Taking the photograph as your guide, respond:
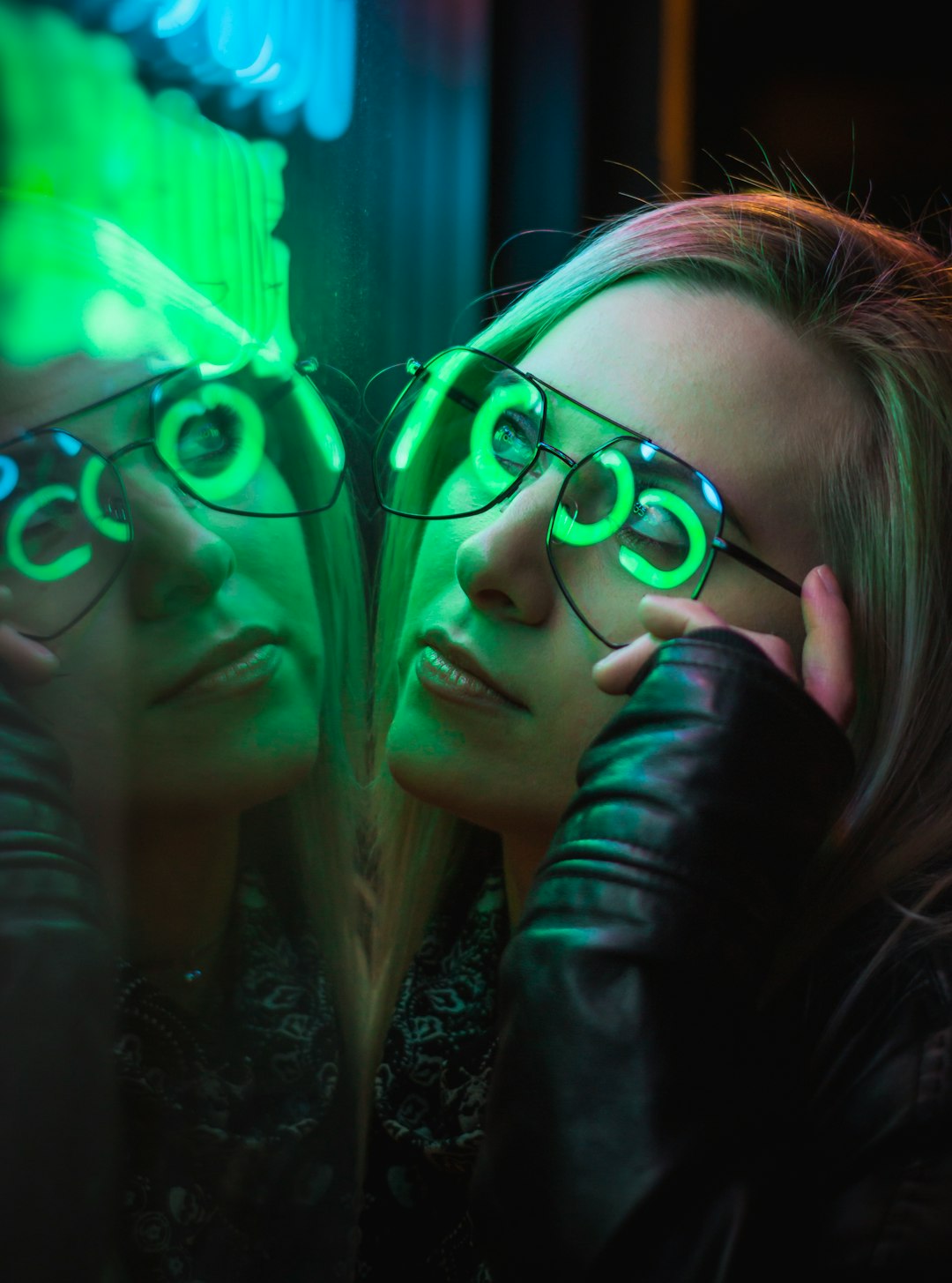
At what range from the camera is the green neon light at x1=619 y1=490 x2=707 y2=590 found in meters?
0.92

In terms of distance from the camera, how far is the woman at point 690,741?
0.73 meters

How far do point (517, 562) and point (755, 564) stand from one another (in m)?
0.20

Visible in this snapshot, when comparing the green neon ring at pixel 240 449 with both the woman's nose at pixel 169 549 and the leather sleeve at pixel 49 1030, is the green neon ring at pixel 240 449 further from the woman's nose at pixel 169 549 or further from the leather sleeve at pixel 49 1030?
the leather sleeve at pixel 49 1030

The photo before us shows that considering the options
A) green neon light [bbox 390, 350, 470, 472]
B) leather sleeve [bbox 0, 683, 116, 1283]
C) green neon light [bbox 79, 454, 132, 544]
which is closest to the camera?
leather sleeve [bbox 0, 683, 116, 1283]

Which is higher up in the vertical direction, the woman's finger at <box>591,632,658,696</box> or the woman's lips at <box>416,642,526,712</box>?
the woman's finger at <box>591,632,658,696</box>

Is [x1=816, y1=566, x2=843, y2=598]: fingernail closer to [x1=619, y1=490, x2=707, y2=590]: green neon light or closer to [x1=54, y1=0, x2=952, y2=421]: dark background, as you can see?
[x1=619, y1=490, x2=707, y2=590]: green neon light

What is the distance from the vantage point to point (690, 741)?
2.60 ft

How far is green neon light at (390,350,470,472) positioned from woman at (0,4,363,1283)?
7 cm

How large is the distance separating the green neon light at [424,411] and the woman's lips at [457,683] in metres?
0.20

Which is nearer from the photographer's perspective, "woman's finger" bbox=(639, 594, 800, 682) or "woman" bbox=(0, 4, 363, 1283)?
"woman" bbox=(0, 4, 363, 1283)

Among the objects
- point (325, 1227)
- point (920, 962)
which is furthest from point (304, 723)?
point (920, 962)

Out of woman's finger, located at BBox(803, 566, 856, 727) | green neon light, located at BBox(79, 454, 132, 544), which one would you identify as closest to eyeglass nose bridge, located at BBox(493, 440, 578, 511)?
woman's finger, located at BBox(803, 566, 856, 727)

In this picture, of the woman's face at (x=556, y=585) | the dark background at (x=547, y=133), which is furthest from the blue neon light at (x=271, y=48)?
the woman's face at (x=556, y=585)

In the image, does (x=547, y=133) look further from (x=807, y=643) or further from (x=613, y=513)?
(x=807, y=643)
